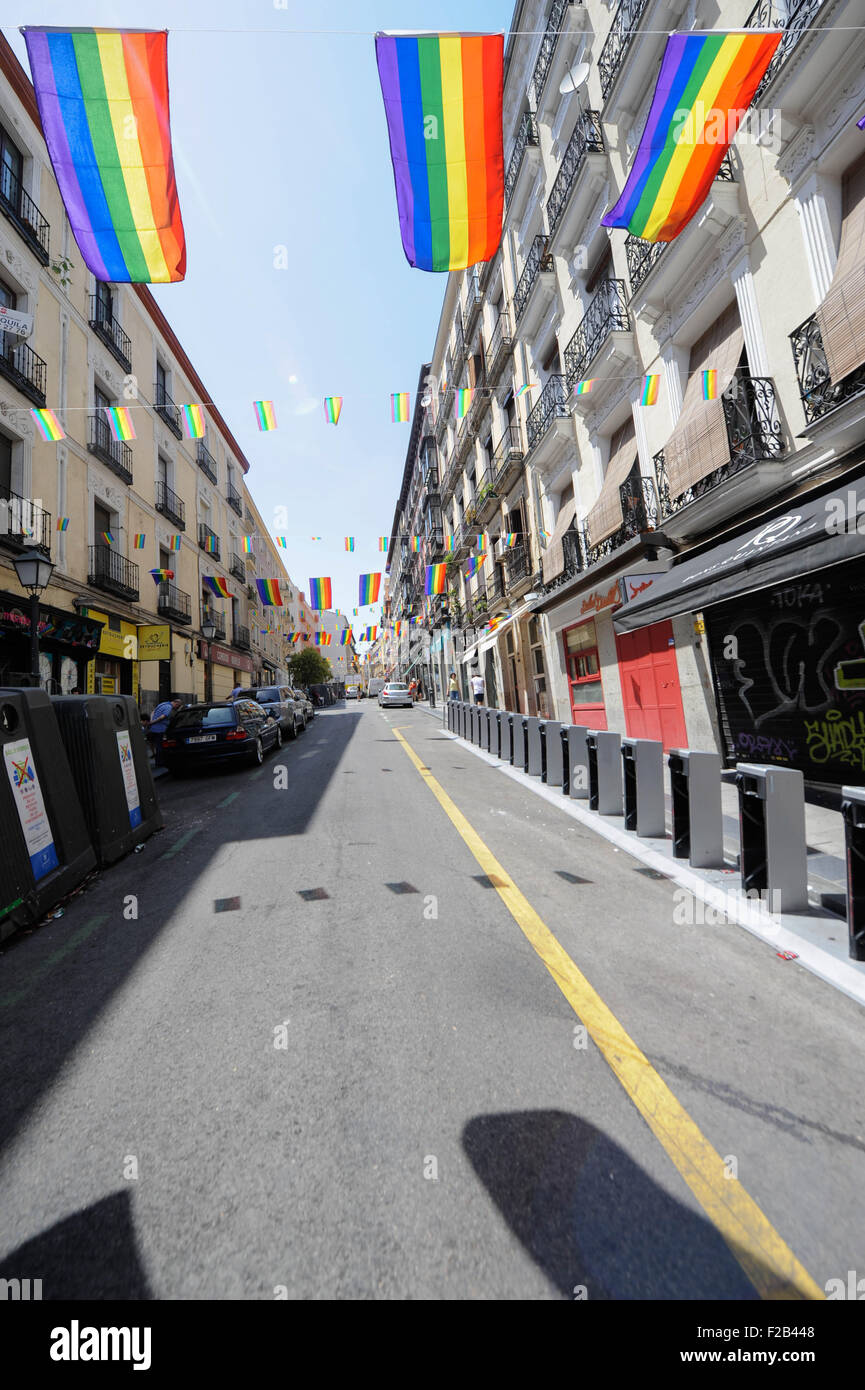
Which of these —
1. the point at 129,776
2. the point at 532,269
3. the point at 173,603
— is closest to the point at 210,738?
the point at 129,776

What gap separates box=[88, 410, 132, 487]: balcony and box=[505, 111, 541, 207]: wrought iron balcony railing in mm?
13953

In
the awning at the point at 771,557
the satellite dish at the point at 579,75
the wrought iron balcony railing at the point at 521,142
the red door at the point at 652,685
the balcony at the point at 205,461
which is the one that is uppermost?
the wrought iron balcony railing at the point at 521,142

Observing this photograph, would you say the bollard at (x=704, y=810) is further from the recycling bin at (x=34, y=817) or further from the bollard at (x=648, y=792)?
the recycling bin at (x=34, y=817)

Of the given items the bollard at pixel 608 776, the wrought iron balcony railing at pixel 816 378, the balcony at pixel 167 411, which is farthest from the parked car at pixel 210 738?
the balcony at pixel 167 411

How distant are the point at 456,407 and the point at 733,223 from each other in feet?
69.1

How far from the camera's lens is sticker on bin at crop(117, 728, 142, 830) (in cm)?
573

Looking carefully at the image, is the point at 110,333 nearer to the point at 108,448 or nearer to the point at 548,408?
the point at 108,448

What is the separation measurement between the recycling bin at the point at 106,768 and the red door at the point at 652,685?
7456 mm

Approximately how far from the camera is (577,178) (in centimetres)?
1196

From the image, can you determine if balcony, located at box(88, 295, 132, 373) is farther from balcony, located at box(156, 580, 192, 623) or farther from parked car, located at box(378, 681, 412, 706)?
parked car, located at box(378, 681, 412, 706)

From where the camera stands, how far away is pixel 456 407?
27641 millimetres

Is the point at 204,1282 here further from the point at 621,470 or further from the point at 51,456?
the point at 51,456

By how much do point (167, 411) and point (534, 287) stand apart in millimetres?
13973

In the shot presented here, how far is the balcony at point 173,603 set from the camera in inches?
770
